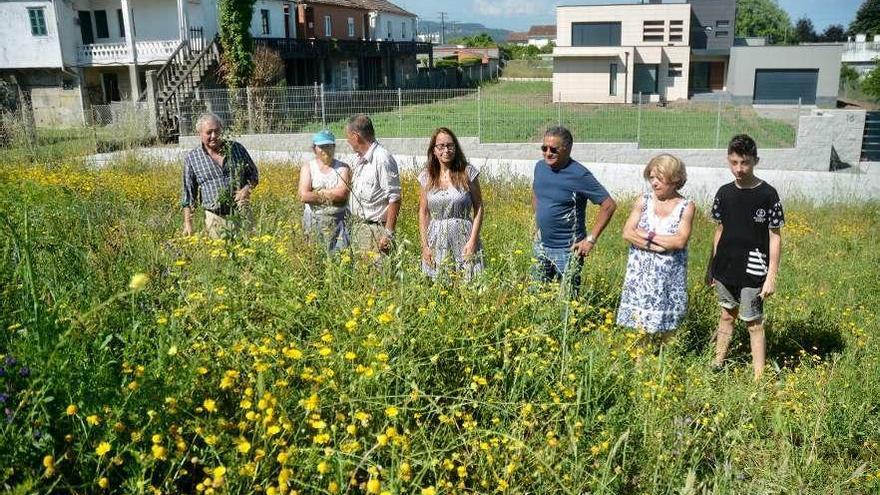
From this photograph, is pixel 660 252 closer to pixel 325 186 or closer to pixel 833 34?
pixel 325 186

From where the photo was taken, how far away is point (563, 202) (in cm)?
516

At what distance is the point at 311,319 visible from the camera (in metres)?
3.18

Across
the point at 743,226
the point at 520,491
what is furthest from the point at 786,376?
the point at 520,491

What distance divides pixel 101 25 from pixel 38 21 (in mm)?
2540

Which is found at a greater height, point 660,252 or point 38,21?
point 38,21

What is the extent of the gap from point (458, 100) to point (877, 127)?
10032 millimetres

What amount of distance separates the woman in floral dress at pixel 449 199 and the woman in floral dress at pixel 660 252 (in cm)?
116

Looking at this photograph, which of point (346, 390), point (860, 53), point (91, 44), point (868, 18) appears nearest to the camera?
point (346, 390)

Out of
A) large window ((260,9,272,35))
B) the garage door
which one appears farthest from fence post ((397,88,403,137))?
the garage door

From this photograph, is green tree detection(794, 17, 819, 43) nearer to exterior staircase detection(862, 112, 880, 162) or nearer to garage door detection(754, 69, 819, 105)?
garage door detection(754, 69, 819, 105)

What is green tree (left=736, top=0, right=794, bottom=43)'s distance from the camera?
109188 mm

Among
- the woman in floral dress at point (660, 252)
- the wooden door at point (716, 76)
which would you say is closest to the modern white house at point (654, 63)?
the wooden door at point (716, 76)

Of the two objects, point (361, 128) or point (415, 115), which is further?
point (415, 115)

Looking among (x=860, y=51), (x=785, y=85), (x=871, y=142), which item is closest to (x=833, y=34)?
(x=860, y=51)
